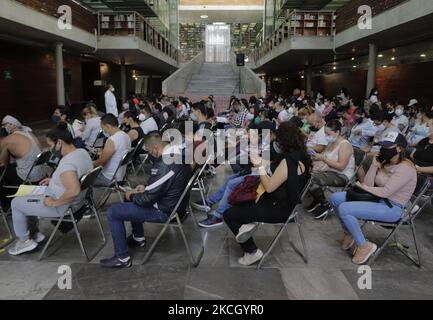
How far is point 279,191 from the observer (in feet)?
10.7

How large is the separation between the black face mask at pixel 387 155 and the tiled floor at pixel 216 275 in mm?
935

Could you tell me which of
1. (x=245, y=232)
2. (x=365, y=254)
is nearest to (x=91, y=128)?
(x=245, y=232)

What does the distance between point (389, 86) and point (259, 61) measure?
12767mm

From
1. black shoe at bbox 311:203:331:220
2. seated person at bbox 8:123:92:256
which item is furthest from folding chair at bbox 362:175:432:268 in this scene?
seated person at bbox 8:123:92:256

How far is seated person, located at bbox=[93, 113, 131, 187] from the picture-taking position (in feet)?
14.9

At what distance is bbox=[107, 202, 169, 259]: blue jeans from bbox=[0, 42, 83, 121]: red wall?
36.1ft

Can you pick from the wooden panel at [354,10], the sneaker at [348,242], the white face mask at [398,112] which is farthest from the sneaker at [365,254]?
the wooden panel at [354,10]

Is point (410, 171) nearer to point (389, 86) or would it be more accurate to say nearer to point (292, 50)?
point (389, 86)

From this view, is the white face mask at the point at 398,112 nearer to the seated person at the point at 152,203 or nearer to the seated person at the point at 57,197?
the seated person at the point at 152,203

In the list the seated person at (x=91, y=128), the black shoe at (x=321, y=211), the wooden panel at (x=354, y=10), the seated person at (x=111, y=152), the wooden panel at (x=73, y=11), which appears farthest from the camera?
the wooden panel at (x=354, y=10)

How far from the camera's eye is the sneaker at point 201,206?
16.1 ft

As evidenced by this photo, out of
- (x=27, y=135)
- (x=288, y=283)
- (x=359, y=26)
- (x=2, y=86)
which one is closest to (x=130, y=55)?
(x=2, y=86)

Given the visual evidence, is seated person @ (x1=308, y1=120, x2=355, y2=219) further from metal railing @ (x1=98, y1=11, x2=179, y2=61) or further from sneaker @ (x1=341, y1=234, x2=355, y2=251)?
metal railing @ (x1=98, y1=11, x2=179, y2=61)
